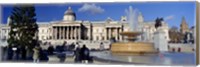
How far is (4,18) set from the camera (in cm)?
745

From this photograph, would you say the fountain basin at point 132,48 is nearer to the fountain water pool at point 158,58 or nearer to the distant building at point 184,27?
the fountain water pool at point 158,58

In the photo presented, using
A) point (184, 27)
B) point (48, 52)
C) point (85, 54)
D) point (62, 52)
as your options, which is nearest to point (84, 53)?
point (85, 54)

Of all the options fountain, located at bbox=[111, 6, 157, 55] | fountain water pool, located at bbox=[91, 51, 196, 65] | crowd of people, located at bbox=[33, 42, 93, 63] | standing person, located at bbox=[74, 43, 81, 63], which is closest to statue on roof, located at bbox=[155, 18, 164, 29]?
fountain, located at bbox=[111, 6, 157, 55]

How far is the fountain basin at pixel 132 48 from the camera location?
6968 mm

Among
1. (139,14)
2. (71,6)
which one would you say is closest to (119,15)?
(139,14)

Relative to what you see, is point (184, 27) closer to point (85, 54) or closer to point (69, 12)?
point (85, 54)

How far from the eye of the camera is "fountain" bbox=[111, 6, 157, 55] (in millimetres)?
6977

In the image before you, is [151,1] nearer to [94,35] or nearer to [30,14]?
[94,35]

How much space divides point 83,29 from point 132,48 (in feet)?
3.33

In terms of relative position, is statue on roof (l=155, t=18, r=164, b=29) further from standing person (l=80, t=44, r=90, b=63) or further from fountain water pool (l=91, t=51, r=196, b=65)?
standing person (l=80, t=44, r=90, b=63)

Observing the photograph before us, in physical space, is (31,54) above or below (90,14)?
below

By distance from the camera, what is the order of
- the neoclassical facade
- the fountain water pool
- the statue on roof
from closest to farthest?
1. the fountain water pool
2. the statue on roof
3. the neoclassical facade

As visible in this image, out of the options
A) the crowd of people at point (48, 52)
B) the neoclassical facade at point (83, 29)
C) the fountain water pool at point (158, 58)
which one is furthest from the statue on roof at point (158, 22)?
the crowd of people at point (48, 52)

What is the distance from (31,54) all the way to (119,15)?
73.3 inches
